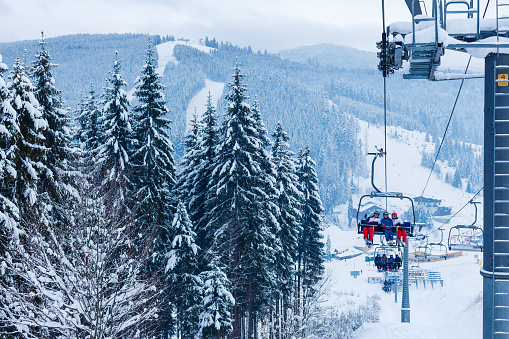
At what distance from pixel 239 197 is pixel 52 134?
9155mm

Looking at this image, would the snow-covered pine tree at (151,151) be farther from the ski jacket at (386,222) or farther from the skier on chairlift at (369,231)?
the ski jacket at (386,222)

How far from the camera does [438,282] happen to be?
319ft

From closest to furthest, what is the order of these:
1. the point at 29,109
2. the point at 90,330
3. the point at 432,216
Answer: the point at 90,330 → the point at 29,109 → the point at 432,216

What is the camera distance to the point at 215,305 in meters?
22.0

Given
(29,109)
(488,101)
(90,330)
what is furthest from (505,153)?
(29,109)

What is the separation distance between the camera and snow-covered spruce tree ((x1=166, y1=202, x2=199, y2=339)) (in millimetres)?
23688

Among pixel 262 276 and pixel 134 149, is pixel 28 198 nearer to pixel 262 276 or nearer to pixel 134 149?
pixel 134 149

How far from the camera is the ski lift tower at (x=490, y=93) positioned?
28.9ft

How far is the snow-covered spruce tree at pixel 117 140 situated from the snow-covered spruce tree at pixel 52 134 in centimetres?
183

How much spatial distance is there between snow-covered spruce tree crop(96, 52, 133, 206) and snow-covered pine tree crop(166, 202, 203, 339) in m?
2.84

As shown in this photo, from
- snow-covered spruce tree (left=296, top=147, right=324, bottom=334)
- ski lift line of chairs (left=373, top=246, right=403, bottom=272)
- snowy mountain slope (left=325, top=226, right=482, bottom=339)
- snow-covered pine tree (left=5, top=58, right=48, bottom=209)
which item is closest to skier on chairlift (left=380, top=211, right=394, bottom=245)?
ski lift line of chairs (left=373, top=246, right=403, bottom=272)

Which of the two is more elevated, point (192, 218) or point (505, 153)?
point (505, 153)

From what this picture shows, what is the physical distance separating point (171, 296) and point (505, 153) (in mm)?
20186

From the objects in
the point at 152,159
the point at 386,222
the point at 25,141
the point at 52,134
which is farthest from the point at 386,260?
the point at 52,134
